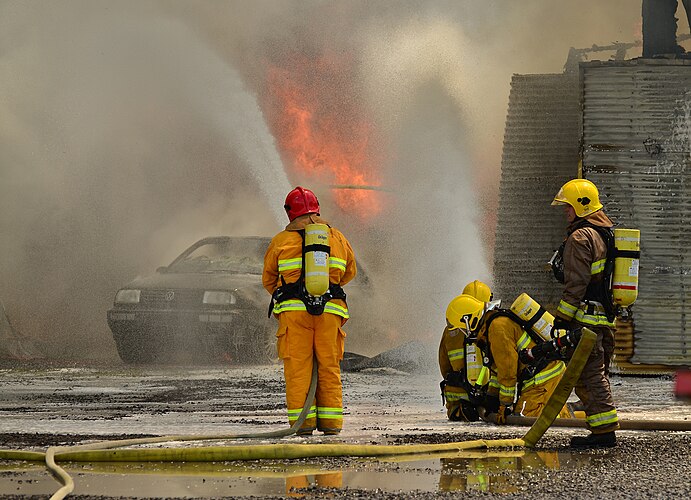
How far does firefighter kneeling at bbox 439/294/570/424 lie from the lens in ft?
25.9

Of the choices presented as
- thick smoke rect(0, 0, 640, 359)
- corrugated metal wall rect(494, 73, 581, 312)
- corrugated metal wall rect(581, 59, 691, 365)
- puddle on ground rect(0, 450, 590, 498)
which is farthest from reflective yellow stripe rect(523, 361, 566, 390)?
thick smoke rect(0, 0, 640, 359)

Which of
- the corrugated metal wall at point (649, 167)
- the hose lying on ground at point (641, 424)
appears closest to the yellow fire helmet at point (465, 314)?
the hose lying on ground at point (641, 424)

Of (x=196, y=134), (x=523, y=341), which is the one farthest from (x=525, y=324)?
(x=196, y=134)

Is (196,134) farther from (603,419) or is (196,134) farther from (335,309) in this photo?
(603,419)

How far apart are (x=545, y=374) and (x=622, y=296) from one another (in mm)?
1439

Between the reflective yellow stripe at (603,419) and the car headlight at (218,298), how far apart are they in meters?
8.10

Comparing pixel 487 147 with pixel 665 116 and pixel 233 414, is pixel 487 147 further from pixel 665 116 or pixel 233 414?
pixel 233 414

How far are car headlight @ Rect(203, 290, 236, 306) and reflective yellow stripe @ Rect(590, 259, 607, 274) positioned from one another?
7.99 m

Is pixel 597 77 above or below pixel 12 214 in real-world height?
above

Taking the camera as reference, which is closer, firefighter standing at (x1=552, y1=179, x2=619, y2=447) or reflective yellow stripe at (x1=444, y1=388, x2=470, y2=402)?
firefighter standing at (x1=552, y1=179, x2=619, y2=447)

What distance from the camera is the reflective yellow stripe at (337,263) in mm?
7582

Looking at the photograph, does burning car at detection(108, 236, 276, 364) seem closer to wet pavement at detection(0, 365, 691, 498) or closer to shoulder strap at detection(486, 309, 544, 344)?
wet pavement at detection(0, 365, 691, 498)

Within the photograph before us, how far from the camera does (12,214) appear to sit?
19578mm

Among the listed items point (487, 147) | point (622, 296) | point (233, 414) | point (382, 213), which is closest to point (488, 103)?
point (487, 147)
